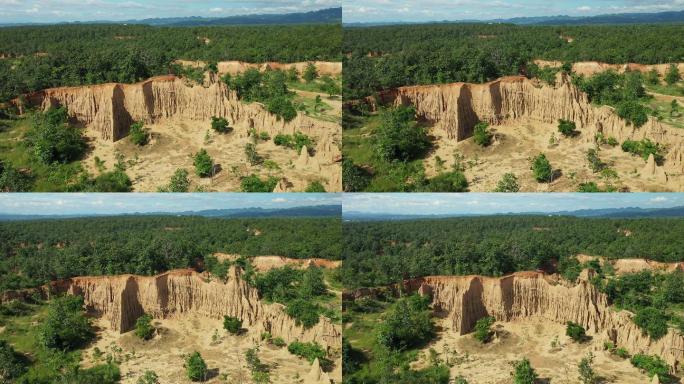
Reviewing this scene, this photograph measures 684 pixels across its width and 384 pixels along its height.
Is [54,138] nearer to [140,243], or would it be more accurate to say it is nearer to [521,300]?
[140,243]

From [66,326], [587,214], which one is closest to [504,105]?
[587,214]

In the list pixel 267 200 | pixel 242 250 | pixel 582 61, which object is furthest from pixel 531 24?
pixel 242 250

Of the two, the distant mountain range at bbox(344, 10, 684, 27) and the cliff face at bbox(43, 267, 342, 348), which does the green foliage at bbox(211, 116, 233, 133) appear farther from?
the distant mountain range at bbox(344, 10, 684, 27)

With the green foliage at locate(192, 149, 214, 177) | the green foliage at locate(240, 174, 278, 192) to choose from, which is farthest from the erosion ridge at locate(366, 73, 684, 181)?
the green foliage at locate(192, 149, 214, 177)

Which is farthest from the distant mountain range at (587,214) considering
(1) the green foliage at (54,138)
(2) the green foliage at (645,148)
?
(1) the green foliage at (54,138)

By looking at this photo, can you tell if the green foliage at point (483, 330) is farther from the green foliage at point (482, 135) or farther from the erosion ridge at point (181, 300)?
the green foliage at point (482, 135)

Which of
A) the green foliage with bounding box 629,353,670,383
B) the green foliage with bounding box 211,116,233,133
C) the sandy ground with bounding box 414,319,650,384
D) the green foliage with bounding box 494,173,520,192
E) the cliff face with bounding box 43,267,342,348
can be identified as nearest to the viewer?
the green foliage with bounding box 629,353,670,383
